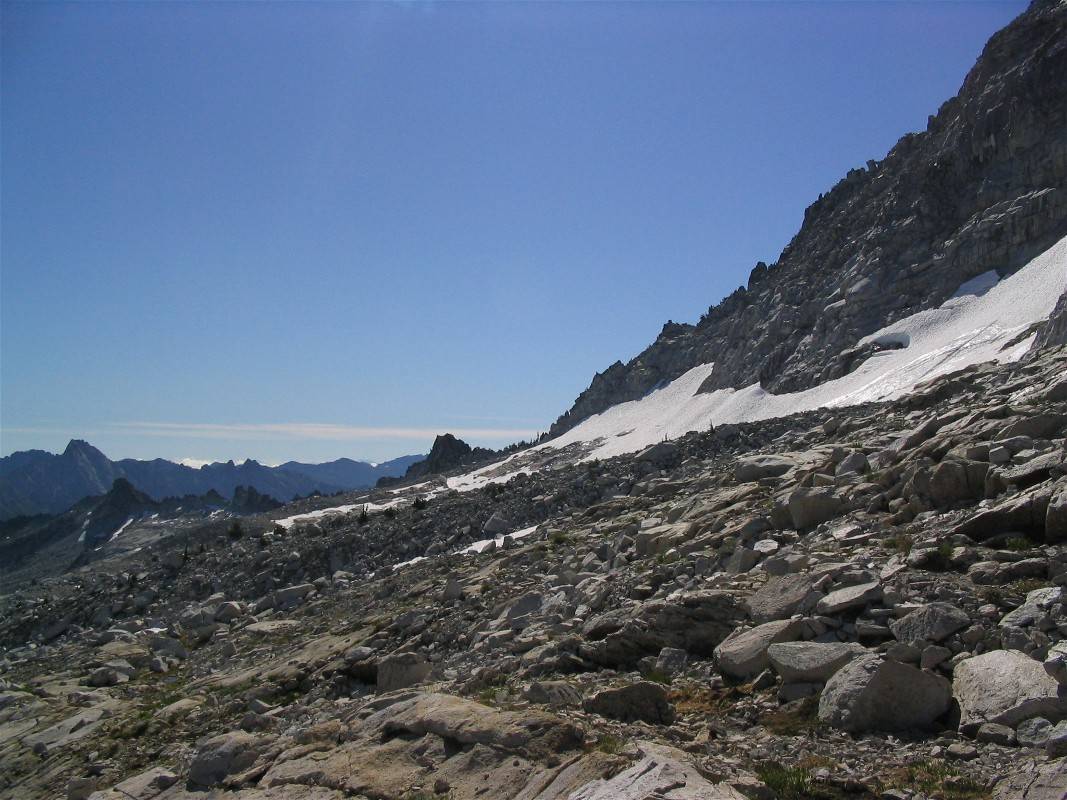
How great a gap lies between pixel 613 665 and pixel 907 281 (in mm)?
73767

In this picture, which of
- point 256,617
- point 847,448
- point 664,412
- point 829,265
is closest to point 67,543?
point 664,412

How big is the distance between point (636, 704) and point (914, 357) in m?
55.7

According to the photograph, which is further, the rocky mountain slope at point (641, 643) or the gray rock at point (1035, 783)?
the rocky mountain slope at point (641, 643)

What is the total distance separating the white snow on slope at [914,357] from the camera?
162 ft

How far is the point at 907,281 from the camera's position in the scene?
2867 inches

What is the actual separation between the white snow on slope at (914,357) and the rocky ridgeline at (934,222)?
9.97 feet

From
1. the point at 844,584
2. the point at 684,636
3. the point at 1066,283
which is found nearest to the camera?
the point at 844,584

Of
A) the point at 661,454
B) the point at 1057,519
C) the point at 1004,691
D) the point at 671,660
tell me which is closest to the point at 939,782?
the point at 1004,691

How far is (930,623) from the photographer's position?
8.59 m

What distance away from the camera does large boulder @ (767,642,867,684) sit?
8.66 metres

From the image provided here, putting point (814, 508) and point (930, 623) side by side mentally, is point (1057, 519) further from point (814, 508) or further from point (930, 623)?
point (814, 508)

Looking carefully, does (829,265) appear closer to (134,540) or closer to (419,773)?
(419,773)

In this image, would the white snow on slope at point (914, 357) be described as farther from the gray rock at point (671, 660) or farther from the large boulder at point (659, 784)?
the large boulder at point (659, 784)

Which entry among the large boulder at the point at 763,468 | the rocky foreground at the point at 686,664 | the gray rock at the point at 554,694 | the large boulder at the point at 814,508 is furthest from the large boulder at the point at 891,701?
the large boulder at the point at 763,468
